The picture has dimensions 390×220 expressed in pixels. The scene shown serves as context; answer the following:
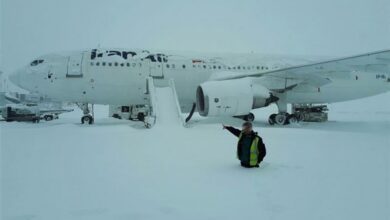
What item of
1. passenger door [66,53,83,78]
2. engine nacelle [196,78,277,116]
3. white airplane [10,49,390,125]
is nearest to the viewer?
engine nacelle [196,78,277,116]

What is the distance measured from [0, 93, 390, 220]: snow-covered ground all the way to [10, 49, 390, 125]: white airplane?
510 cm

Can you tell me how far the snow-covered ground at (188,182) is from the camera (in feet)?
9.39

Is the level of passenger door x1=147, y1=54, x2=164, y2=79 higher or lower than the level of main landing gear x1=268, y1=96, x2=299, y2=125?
higher

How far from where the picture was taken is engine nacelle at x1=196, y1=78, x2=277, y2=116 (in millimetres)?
10906

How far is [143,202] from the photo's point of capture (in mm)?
3082

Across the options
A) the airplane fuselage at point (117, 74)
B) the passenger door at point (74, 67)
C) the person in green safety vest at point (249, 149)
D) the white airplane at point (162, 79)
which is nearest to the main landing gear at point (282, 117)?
the white airplane at point (162, 79)

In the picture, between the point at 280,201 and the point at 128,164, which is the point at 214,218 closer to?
the point at 280,201

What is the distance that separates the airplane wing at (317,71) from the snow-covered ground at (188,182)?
4.67 m

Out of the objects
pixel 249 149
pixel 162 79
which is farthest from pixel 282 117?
pixel 249 149

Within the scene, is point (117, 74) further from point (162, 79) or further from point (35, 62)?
→ point (35, 62)

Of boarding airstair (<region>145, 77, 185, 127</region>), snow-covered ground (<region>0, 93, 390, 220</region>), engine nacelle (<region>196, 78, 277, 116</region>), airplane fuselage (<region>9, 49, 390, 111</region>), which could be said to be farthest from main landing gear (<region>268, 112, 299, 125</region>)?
snow-covered ground (<region>0, 93, 390, 220</region>)

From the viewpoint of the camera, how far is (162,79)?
13000mm

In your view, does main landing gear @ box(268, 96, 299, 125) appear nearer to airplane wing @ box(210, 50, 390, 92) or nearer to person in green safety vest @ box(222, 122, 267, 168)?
airplane wing @ box(210, 50, 390, 92)

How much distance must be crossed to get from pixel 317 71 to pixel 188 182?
9.61 metres
